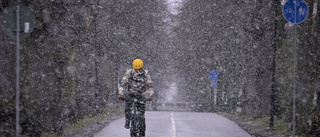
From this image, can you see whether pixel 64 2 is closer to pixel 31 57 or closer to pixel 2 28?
pixel 31 57

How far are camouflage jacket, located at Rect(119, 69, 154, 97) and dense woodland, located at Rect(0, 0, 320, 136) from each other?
7.79 feet

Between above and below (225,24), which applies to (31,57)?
below

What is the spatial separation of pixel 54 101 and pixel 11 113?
8.60 feet

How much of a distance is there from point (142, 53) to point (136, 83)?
90.6 ft

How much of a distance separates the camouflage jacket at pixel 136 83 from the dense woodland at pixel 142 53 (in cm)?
237

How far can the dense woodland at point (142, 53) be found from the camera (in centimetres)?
1127

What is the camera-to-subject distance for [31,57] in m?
11.6

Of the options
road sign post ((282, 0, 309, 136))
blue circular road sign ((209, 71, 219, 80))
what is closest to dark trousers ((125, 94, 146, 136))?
road sign post ((282, 0, 309, 136))

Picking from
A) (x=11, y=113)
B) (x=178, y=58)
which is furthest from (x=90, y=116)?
(x=178, y=58)

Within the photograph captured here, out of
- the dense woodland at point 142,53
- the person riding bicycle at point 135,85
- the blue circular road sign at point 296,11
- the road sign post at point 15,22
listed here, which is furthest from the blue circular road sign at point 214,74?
the road sign post at point 15,22

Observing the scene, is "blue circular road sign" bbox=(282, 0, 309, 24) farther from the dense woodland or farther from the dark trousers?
the dark trousers

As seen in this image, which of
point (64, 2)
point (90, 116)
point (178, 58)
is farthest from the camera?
point (178, 58)

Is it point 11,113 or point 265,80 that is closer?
point 11,113

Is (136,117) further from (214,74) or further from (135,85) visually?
(214,74)
